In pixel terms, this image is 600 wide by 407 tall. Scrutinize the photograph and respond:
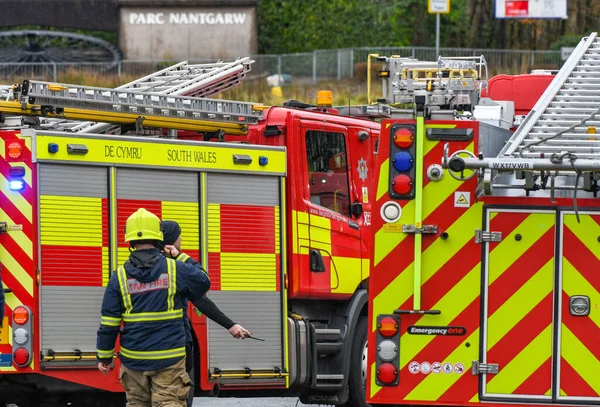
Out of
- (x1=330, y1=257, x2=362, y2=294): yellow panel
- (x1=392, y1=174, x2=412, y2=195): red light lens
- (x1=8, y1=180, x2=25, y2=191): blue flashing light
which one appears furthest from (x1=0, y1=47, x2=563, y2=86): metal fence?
(x1=392, y1=174, x2=412, y2=195): red light lens

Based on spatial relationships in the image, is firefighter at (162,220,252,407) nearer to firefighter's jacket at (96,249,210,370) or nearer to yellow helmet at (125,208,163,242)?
firefighter's jacket at (96,249,210,370)

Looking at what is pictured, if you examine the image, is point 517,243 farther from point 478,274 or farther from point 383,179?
Answer: point 383,179

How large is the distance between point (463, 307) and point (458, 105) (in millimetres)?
3560

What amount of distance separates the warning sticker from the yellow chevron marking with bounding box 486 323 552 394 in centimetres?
79

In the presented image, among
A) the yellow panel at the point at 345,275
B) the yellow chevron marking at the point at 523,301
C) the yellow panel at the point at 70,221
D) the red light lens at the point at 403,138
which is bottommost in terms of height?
the yellow panel at the point at 345,275

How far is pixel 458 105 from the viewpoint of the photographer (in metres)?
10.5

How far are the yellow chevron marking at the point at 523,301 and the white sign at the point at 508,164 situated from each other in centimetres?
84

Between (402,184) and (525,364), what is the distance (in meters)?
1.17

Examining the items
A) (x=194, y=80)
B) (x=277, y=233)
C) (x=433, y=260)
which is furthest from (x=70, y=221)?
(x=194, y=80)

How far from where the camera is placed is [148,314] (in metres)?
7.70

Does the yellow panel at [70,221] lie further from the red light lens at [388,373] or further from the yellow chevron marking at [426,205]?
the red light lens at [388,373]

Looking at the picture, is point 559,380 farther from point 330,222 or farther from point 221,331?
point 330,222

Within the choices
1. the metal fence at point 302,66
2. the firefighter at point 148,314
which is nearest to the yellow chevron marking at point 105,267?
the firefighter at point 148,314

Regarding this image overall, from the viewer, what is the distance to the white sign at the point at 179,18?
133 ft
